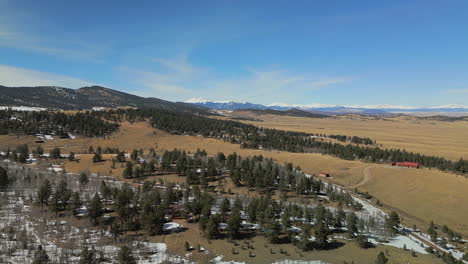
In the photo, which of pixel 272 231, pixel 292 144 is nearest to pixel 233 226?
pixel 272 231

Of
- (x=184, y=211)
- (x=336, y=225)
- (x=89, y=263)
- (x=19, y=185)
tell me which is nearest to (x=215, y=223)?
(x=184, y=211)

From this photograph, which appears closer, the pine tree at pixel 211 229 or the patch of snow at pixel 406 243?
the pine tree at pixel 211 229

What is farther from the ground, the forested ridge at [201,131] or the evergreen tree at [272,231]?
the forested ridge at [201,131]

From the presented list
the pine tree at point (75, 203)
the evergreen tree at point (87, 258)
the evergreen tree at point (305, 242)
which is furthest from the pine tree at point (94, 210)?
the evergreen tree at point (305, 242)

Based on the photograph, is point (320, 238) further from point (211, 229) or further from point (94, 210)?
point (94, 210)

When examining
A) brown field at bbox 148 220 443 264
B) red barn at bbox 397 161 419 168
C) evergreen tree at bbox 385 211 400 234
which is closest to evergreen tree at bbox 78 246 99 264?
brown field at bbox 148 220 443 264

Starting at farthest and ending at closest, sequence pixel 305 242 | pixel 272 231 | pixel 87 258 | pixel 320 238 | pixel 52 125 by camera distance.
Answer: pixel 52 125, pixel 272 231, pixel 320 238, pixel 305 242, pixel 87 258

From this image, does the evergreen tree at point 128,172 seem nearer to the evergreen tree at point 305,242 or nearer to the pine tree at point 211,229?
the pine tree at point 211,229

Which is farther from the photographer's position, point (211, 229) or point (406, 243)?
point (406, 243)

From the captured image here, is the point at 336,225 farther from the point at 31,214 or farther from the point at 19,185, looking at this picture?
the point at 19,185
